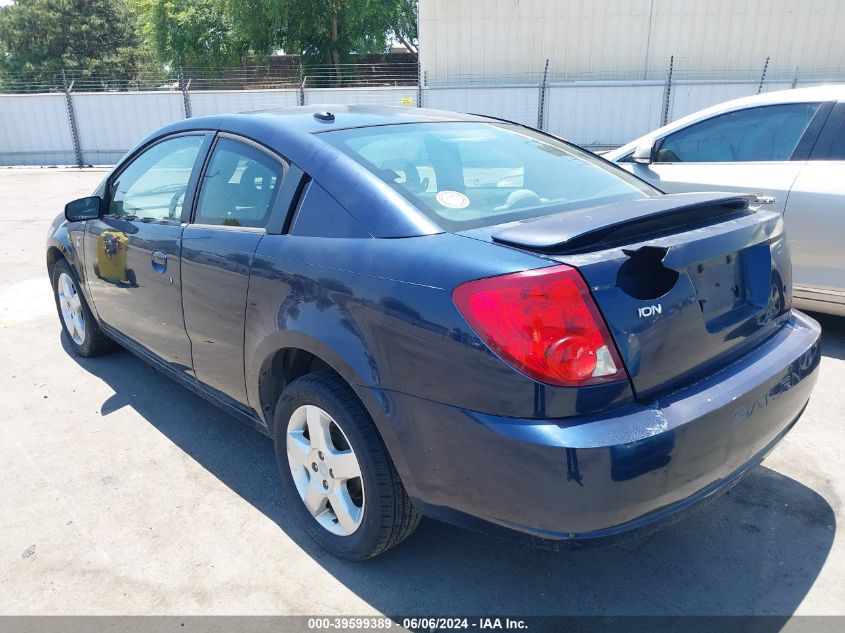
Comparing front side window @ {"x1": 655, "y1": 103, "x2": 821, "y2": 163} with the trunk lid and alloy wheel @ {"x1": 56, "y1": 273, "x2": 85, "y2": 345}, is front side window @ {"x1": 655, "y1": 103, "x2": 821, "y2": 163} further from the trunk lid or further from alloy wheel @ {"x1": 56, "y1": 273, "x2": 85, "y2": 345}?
alloy wheel @ {"x1": 56, "y1": 273, "x2": 85, "y2": 345}

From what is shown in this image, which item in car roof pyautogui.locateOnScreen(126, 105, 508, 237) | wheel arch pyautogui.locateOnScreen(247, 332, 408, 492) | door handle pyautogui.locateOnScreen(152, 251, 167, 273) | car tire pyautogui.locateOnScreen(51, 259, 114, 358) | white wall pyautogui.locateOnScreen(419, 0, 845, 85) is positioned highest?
white wall pyautogui.locateOnScreen(419, 0, 845, 85)

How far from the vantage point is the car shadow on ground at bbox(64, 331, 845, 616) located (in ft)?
7.32

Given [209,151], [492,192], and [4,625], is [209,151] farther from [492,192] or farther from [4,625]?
[4,625]

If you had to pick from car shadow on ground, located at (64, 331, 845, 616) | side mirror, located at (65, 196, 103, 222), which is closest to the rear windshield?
car shadow on ground, located at (64, 331, 845, 616)

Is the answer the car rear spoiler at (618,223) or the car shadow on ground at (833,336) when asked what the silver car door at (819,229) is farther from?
the car rear spoiler at (618,223)

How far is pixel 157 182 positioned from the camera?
11.7 feet

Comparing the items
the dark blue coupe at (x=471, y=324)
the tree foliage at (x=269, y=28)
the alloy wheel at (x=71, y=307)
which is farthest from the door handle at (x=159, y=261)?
the tree foliage at (x=269, y=28)

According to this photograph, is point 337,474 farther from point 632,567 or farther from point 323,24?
point 323,24

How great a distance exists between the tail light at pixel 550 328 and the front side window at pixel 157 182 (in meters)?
1.97

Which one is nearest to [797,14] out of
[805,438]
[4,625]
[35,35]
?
[805,438]

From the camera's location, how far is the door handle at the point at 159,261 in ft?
10.1

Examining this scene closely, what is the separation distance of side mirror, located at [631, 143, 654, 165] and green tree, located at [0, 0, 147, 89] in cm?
3906

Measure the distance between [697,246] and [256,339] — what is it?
1650 millimetres

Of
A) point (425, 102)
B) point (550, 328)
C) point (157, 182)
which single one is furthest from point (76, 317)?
point (425, 102)
